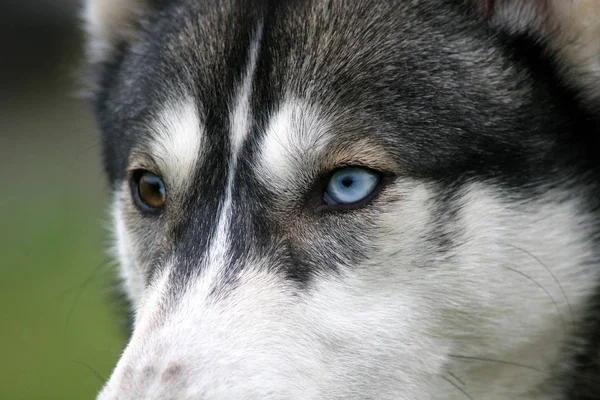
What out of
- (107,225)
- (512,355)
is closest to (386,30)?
(512,355)

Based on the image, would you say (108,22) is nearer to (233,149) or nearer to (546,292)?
(233,149)

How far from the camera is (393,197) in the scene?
2.79m

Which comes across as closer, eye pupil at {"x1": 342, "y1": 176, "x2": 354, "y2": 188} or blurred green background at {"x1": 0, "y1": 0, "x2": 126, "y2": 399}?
eye pupil at {"x1": 342, "y1": 176, "x2": 354, "y2": 188}

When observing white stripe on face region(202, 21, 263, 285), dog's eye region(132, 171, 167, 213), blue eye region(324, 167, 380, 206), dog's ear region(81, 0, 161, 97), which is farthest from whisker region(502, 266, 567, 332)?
dog's ear region(81, 0, 161, 97)

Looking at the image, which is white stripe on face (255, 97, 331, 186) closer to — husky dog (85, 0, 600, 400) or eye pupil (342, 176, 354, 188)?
husky dog (85, 0, 600, 400)

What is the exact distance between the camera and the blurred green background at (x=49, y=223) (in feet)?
21.0

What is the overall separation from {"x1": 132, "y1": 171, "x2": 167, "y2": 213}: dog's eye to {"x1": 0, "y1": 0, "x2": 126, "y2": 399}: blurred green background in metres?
0.66

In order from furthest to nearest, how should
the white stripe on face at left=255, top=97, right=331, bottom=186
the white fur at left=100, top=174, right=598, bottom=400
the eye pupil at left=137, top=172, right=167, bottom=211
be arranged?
the eye pupil at left=137, top=172, right=167, bottom=211, the white stripe on face at left=255, top=97, right=331, bottom=186, the white fur at left=100, top=174, right=598, bottom=400

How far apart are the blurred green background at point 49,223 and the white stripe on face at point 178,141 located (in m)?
0.83

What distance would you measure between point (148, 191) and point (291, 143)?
0.74 meters

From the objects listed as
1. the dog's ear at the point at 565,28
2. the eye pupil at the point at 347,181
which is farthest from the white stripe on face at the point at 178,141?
the dog's ear at the point at 565,28

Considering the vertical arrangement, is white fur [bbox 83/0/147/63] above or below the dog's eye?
above

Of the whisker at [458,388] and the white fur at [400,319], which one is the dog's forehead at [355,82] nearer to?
the white fur at [400,319]

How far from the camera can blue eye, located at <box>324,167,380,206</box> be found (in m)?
2.83
